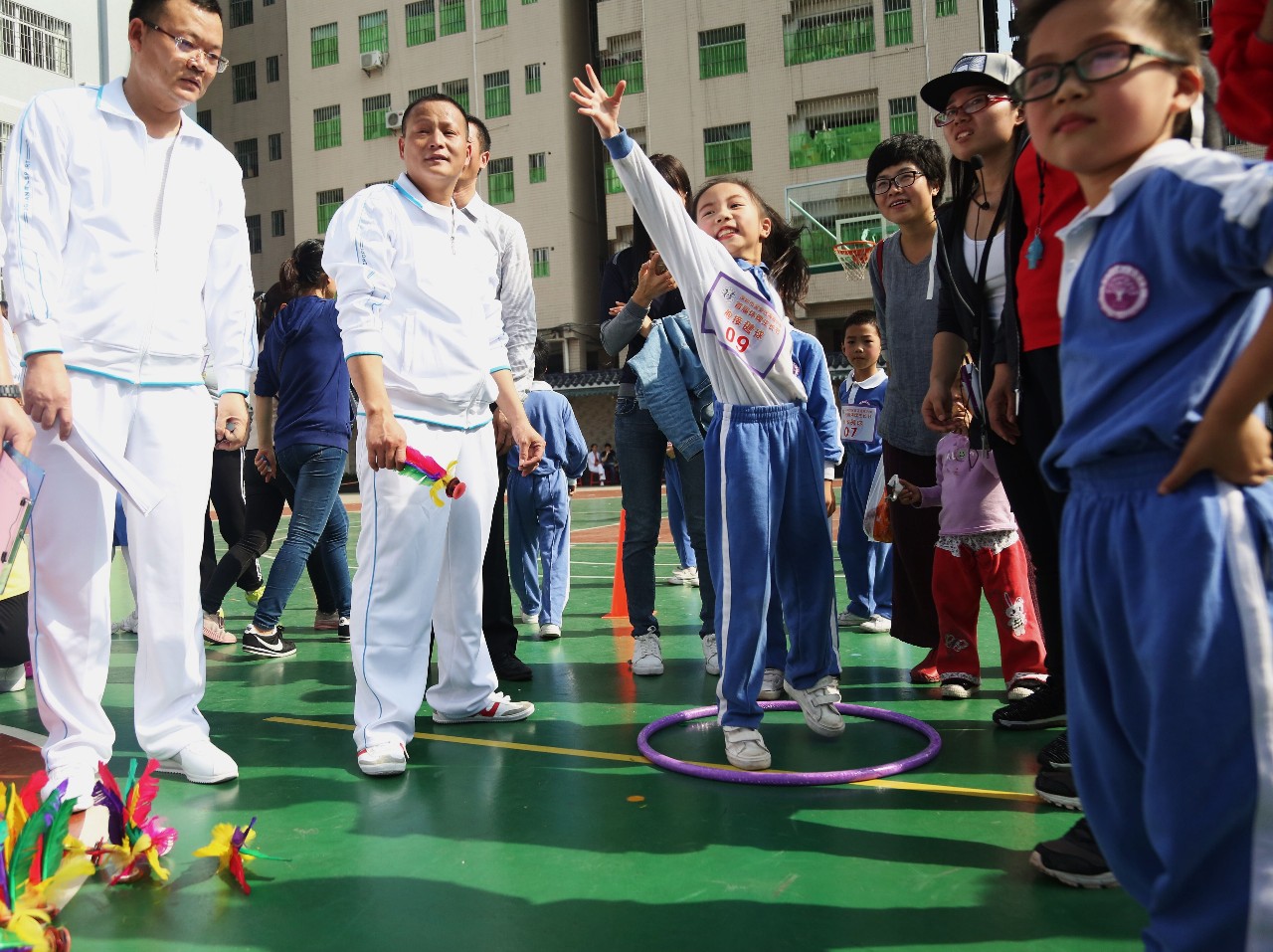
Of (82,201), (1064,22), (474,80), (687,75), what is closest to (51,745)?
(82,201)

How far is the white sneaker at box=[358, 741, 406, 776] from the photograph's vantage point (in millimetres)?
3238

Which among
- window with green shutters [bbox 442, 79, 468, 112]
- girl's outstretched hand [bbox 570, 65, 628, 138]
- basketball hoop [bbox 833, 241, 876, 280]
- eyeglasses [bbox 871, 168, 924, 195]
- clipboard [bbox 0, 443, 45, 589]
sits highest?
window with green shutters [bbox 442, 79, 468, 112]

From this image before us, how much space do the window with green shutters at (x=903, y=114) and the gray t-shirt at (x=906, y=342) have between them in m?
24.8

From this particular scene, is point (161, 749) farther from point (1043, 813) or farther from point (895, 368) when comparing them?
point (895, 368)

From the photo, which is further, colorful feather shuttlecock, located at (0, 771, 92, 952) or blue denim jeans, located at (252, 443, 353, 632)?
blue denim jeans, located at (252, 443, 353, 632)

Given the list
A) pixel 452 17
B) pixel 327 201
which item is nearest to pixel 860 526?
pixel 452 17

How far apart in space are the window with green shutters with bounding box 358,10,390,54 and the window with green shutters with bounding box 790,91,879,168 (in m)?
14.3

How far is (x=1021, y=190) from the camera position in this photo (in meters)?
2.83

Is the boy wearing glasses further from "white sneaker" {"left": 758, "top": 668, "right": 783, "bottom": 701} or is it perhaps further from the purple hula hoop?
"white sneaker" {"left": 758, "top": 668, "right": 783, "bottom": 701}

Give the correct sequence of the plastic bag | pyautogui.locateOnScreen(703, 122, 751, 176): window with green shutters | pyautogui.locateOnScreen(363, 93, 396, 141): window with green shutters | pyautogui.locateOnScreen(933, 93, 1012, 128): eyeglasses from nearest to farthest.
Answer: pyautogui.locateOnScreen(933, 93, 1012, 128): eyeglasses, the plastic bag, pyautogui.locateOnScreen(703, 122, 751, 176): window with green shutters, pyautogui.locateOnScreen(363, 93, 396, 141): window with green shutters

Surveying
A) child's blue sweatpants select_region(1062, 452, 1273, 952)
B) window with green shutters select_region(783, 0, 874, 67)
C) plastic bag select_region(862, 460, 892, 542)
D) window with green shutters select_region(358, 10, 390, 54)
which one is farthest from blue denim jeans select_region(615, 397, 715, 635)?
window with green shutters select_region(358, 10, 390, 54)

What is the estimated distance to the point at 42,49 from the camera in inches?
915

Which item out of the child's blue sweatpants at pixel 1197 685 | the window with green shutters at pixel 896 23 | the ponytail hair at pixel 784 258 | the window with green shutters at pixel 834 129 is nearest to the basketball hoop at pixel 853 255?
the window with green shutters at pixel 834 129

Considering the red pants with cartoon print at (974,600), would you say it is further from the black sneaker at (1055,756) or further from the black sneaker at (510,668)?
the black sneaker at (510,668)
